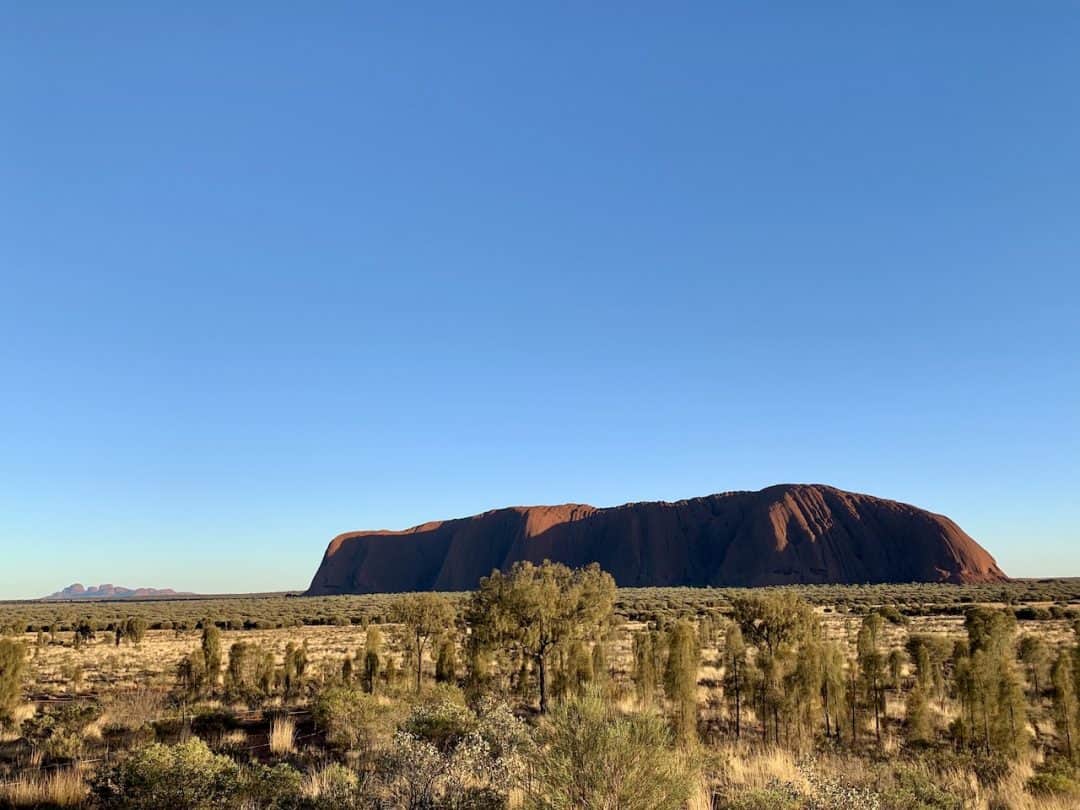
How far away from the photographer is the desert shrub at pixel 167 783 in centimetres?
741

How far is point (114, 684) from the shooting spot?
83.3 feet

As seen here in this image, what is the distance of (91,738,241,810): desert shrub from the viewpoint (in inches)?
292

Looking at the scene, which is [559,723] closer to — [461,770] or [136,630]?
[461,770]

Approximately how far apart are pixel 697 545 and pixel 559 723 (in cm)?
13624

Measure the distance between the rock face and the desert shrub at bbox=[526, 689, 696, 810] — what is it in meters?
96.9

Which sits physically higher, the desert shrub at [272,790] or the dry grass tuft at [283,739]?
the desert shrub at [272,790]

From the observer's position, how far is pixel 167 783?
7.55m

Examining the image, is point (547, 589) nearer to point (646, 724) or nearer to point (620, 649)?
point (646, 724)

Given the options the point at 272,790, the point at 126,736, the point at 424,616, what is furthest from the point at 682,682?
the point at 424,616

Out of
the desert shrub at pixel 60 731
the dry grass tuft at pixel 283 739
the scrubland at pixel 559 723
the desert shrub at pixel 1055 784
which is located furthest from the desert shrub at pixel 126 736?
the desert shrub at pixel 1055 784

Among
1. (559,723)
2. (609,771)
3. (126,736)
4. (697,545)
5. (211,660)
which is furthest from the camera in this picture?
(697,545)

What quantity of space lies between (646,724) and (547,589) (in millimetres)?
14671

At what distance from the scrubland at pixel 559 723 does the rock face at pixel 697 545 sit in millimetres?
79412

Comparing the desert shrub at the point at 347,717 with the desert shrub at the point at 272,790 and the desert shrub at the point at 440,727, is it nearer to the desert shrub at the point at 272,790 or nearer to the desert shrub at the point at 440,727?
the desert shrub at the point at 440,727
